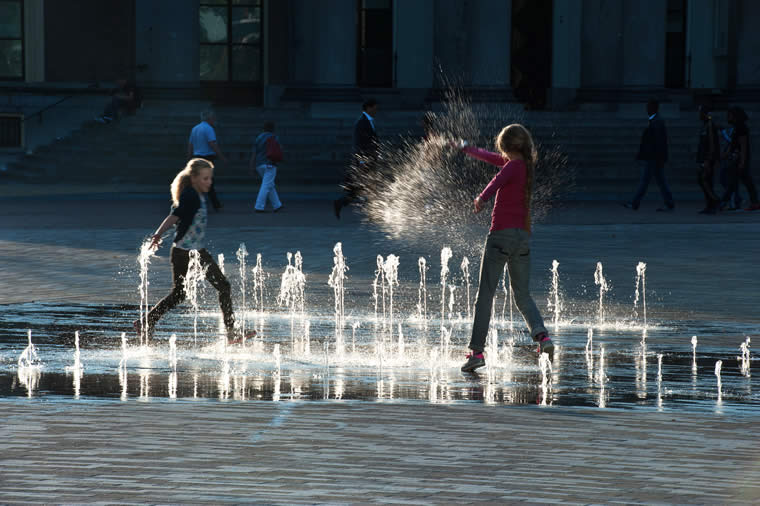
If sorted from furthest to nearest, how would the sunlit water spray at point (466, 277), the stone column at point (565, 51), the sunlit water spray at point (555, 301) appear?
the stone column at point (565, 51) → the sunlit water spray at point (466, 277) → the sunlit water spray at point (555, 301)

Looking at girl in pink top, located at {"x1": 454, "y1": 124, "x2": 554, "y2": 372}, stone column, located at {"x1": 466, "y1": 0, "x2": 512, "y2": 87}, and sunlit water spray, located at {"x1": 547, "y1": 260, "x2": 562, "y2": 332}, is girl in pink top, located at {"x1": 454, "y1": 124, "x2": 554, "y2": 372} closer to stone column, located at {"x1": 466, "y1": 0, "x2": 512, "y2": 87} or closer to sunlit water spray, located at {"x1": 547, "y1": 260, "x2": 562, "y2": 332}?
sunlit water spray, located at {"x1": 547, "y1": 260, "x2": 562, "y2": 332}

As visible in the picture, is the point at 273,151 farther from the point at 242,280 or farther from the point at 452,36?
the point at 452,36

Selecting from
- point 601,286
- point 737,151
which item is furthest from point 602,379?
point 737,151

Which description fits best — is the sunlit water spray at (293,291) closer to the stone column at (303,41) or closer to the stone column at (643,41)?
the stone column at (303,41)

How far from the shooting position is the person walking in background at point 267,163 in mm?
22250

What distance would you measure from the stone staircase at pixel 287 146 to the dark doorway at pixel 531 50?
15.5 feet

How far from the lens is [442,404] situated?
7.32 meters

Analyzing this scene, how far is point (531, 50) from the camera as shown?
1483 inches

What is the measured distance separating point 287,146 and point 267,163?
795 cm

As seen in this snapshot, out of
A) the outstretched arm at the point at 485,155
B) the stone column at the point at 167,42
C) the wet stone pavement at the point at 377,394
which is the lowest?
the wet stone pavement at the point at 377,394

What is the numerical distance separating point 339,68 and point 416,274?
20.3 metres

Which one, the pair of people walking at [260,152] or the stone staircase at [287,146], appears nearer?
the pair of people walking at [260,152]

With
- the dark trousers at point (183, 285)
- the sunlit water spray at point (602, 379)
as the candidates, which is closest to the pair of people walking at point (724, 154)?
the sunlit water spray at point (602, 379)

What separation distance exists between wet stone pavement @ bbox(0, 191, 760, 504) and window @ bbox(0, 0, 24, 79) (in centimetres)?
2195
